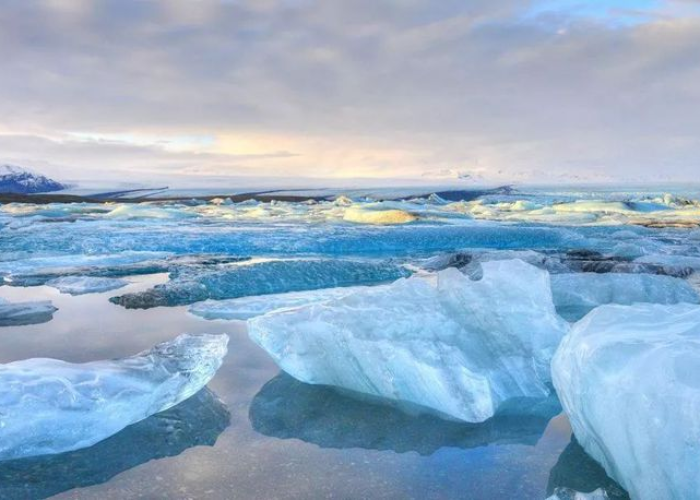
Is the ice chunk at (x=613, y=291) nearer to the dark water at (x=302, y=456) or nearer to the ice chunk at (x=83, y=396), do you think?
the dark water at (x=302, y=456)

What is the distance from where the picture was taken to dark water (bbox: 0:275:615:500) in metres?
1.74

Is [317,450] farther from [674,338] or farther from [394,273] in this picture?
[394,273]

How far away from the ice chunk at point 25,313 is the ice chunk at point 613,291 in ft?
11.7

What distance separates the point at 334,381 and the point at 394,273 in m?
3.76

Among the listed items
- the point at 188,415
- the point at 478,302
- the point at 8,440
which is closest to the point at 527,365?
the point at 478,302

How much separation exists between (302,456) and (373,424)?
371 mm

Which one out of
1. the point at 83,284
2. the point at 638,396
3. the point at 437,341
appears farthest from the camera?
the point at 83,284

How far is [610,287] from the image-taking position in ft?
15.6

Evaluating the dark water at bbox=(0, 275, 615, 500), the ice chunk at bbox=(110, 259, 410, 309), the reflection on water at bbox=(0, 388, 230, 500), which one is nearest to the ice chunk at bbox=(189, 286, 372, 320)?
the ice chunk at bbox=(110, 259, 410, 309)

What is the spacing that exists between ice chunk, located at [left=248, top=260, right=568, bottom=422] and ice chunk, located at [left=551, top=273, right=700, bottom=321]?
1.88 metres

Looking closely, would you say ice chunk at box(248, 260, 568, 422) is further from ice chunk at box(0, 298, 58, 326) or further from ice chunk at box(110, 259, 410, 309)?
ice chunk at box(110, 259, 410, 309)

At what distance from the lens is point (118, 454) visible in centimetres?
196

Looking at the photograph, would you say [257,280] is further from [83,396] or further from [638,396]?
[638,396]

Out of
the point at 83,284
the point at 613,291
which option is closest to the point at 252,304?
the point at 83,284
